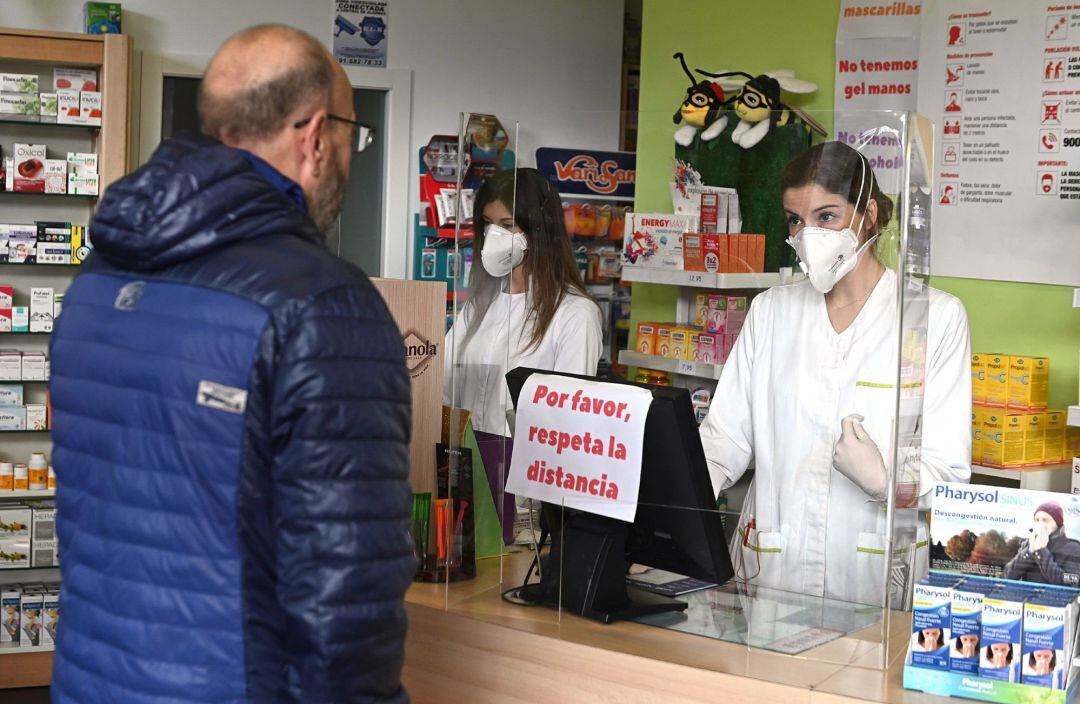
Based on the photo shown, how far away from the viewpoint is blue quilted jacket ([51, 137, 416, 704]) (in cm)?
136

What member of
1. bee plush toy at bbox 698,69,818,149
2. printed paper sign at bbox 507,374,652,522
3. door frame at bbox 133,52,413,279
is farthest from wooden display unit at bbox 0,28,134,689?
printed paper sign at bbox 507,374,652,522

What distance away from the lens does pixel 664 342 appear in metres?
2.83

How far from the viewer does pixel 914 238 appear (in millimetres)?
2158

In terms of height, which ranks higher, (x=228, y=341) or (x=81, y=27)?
(x=81, y=27)

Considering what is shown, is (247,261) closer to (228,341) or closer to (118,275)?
(228,341)

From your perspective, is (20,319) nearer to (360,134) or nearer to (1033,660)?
(360,134)

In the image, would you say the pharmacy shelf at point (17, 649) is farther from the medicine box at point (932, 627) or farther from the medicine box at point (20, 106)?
the medicine box at point (932, 627)

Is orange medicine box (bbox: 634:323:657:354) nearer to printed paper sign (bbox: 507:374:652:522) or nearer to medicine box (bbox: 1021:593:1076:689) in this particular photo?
printed paper sign (bbox: 507:374:652:522)

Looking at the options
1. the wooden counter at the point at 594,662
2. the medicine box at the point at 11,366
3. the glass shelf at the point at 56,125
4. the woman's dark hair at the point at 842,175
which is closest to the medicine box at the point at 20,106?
the glass shelf at the point at 56,125

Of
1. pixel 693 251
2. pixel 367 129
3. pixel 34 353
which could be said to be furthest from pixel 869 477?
pixel 34 353

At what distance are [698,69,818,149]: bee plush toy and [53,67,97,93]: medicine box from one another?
8.68 feet

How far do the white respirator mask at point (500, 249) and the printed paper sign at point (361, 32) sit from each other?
3.27 metres

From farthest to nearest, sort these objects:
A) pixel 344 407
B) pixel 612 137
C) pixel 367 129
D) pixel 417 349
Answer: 1. pixel 417 349
2. pixel 612 137
3. pixel 367 129
4. pixel 344 407

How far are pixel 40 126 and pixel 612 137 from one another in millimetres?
3570
